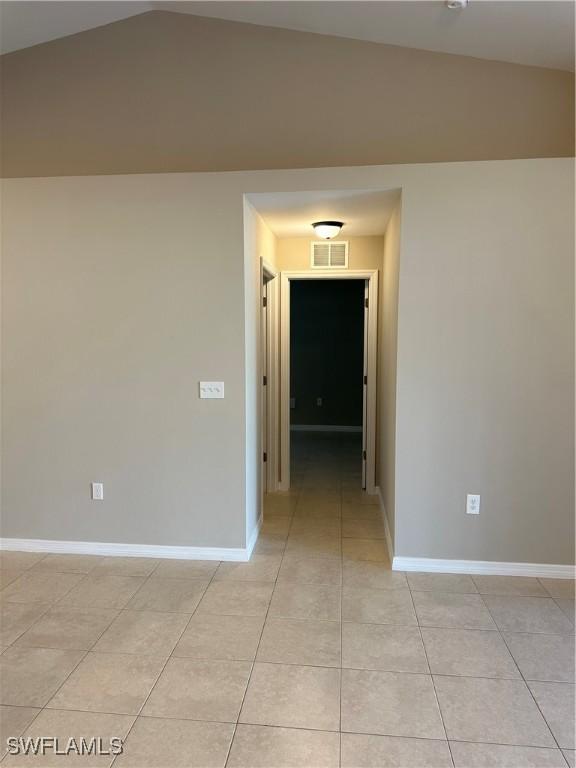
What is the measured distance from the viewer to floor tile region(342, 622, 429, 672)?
7.30 ft

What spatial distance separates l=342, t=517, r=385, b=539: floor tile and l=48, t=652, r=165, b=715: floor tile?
70.8 inches

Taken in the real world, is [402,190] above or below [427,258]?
above

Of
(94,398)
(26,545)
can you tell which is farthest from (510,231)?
(26,545)

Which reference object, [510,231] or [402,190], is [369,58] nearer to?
[402,190]

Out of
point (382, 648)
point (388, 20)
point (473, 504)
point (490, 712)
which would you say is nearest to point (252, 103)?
point (388, 20)

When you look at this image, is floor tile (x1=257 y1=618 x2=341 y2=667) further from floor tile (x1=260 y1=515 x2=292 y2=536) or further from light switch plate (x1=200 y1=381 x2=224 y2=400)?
light switch plate (x1=200 y1=381 x2=224 y2=400)

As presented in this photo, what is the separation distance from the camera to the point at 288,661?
7.37 feet

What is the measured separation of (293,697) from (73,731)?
86 cm

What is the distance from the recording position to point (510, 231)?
2.89m

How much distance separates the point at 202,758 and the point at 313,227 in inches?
135

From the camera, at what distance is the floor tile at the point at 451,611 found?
2.55 meters

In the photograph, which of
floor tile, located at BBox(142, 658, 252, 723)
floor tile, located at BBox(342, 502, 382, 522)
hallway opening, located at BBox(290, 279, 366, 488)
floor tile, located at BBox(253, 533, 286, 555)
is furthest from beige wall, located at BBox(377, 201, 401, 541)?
hallway opening, located at BBox(290, 279, 366, 488)

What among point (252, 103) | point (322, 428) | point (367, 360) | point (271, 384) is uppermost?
point (252, 103)

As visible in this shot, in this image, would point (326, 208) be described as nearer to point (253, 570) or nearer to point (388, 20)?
point (388, 20)
